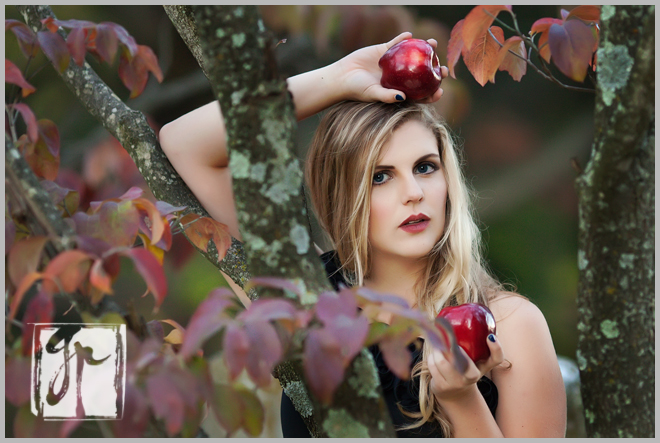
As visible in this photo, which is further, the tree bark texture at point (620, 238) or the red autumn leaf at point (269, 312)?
the tree bark texture at point (620, 238)

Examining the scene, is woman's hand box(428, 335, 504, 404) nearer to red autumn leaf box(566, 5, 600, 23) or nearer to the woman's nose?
the woman's nose

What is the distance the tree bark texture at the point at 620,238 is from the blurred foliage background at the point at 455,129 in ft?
5.42

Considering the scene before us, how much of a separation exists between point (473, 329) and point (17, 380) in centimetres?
67

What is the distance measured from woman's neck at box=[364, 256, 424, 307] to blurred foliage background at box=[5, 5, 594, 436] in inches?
40.8

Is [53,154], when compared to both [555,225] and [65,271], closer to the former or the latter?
[65,271]

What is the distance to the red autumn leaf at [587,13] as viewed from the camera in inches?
46.9

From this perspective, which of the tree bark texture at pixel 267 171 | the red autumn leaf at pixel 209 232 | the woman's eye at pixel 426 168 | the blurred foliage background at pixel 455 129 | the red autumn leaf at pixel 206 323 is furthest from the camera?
the blurred foliage background at pixel 455 129

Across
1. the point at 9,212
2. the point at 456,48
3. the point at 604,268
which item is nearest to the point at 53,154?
the point at 9,212

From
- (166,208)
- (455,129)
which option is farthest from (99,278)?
(455,129)

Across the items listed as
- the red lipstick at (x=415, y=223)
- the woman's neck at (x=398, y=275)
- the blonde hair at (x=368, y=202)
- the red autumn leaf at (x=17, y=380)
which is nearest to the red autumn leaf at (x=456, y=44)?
the blonde hair at (x=368, y=202)

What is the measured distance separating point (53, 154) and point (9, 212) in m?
0.31

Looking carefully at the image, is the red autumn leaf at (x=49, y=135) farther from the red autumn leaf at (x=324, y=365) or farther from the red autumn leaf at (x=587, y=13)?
the red autumn leaf at (x=587, y=13)

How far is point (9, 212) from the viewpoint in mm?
906

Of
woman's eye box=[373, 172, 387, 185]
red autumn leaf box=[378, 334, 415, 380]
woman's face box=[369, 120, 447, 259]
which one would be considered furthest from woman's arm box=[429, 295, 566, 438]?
red autumn leaf box=[378, 334, 415, 380]
